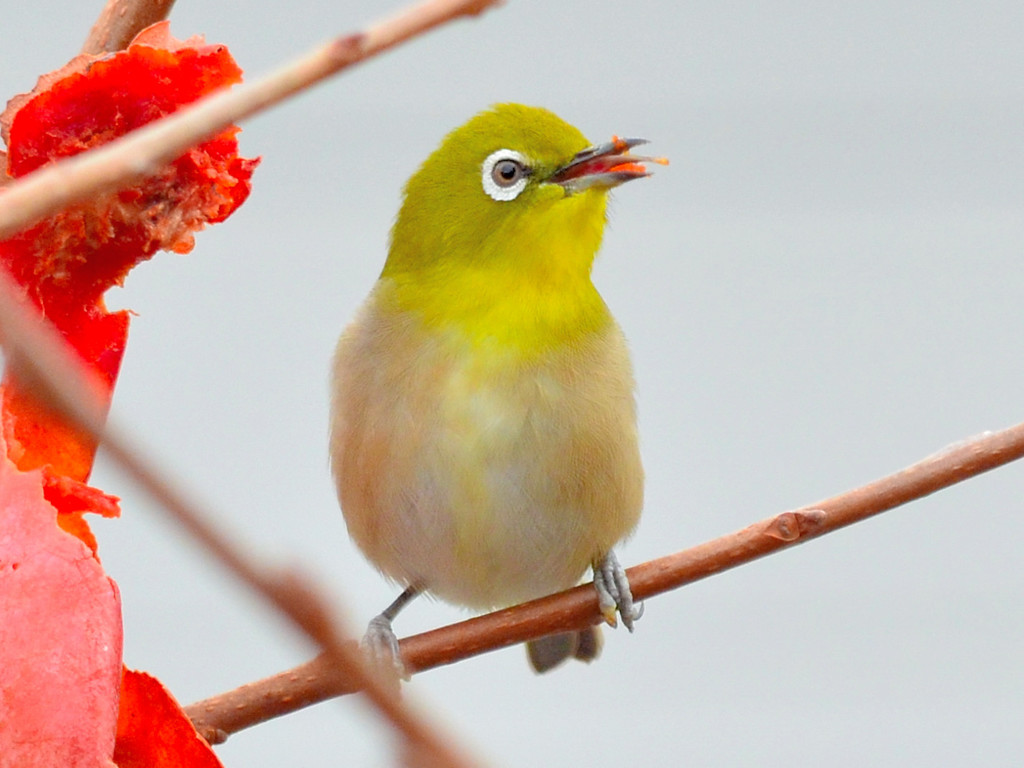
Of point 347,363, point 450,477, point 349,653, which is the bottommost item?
point 349,653

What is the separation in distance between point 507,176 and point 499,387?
44cm

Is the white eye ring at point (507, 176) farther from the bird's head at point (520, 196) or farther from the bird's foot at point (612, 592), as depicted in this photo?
the bird's foot at point (612, 592)

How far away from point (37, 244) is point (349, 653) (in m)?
1.09

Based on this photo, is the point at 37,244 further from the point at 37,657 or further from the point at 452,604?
the point at 452,604

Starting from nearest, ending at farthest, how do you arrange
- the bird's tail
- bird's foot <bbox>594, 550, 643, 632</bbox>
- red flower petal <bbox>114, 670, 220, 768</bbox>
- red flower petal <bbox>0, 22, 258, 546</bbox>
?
red flower petal <bbox>114, 670, 220, 768</bbox>, red flower petal <bbox>0, 22, 258, 546</bbox>, bird's foot <bbox>594, 550, 643, 632</bbox>, the bird's tail

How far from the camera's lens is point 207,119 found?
532mm

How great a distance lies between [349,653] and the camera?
1.31ft

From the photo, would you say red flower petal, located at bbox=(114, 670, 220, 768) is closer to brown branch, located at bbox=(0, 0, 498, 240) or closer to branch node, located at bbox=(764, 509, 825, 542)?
brown branch, located at bbox=(0, 0, 498, 240)

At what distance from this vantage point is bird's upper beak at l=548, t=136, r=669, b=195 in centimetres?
252

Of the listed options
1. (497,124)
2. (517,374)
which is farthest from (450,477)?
(497,124)

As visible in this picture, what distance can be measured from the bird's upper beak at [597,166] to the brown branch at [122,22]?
1.19 m

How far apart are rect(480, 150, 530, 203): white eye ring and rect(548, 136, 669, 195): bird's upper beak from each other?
6 centimetres

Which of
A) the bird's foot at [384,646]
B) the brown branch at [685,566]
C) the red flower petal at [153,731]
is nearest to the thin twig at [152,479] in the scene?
the red flower petal at [153,731]

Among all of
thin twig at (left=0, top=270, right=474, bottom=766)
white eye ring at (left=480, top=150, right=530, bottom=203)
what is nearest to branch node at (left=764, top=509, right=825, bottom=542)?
white eye ring at (left=480, top=150, right=530, bottom=203)
